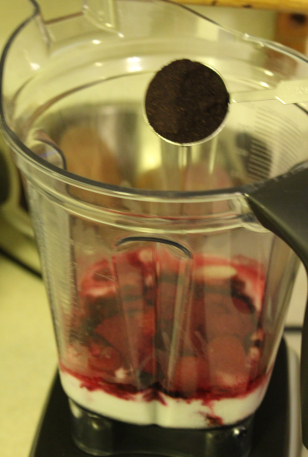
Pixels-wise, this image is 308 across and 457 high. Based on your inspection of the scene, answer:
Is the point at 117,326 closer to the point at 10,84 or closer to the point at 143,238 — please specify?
the point at 143,238

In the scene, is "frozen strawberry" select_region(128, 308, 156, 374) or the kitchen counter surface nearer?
"frozen strawberry" select_region(128, 308, 156, 374)

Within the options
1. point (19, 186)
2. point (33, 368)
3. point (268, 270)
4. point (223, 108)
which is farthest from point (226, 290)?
point (19, 186)

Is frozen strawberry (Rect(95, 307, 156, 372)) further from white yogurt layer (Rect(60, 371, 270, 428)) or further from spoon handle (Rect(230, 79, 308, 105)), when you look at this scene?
spoon handle (Rect(230, 79, 308, 105))

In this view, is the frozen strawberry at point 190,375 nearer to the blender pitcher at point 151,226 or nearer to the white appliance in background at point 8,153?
the blender pitcher at point 151,226

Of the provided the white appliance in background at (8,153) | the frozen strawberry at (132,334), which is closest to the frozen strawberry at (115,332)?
the frozen strawberry at (132,334)

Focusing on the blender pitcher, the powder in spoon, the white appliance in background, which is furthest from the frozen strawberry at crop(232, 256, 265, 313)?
the white appliance in background

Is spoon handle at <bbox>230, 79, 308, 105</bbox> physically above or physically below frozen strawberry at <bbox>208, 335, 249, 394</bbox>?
above

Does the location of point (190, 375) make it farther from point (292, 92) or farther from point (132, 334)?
point (292, 92)
